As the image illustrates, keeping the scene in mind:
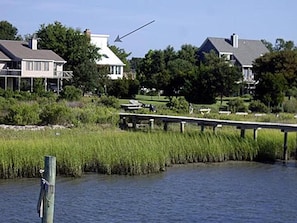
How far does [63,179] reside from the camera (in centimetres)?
2381

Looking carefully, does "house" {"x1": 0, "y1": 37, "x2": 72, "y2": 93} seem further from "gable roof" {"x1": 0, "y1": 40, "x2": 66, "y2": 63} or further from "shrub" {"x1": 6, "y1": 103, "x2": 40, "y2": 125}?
"shrub" {"x1": 6, "y1": 103, "x2": 40, "y2": 125}

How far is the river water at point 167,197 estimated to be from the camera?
1897cm

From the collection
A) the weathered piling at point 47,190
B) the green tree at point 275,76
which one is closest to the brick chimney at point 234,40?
the green tree at point 275,76

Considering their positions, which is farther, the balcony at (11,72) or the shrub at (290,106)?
the balcony at (11,72)

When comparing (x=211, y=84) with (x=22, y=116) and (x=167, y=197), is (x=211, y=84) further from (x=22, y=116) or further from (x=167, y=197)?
(x=167, y=197)

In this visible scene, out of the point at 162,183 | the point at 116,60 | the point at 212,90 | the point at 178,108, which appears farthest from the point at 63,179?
the point at 116,60

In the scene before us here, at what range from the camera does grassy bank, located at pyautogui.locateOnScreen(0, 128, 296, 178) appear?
23.5 meters

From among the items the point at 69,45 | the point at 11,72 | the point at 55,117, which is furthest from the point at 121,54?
the point at 55,117

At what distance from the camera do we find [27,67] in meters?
63.3

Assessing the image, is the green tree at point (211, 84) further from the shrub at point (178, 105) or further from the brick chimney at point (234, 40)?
the brick chimney at point (234, 40)

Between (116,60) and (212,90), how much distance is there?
25215 mm

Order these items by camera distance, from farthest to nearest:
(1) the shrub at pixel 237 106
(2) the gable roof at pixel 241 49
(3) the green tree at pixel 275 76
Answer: (2) the gable roof at pixel 241 49 → (3) the green tree at pixel 275 76 → (1) the shrub at pixel 237 106

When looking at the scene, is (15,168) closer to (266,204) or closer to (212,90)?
(266,204)

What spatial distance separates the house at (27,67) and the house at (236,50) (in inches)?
1043
